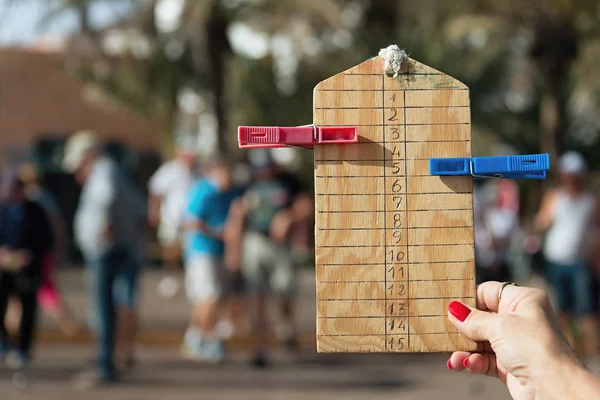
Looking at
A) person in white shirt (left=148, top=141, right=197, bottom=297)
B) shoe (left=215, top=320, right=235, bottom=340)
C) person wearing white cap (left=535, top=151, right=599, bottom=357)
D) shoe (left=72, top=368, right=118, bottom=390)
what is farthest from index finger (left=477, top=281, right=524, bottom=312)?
person in white shirt (left=148, top=141, right=197, bottom=297)

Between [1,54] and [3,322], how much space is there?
588 inches

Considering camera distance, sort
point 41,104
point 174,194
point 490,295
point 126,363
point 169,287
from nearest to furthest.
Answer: point 490,295
point 126,363
point 174,194
point 169,287
point 41,104

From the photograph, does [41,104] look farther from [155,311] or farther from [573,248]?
[573,248]

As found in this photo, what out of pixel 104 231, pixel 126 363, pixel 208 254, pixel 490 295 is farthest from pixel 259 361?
pixel 490 295

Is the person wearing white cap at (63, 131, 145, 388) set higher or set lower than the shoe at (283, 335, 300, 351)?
higher

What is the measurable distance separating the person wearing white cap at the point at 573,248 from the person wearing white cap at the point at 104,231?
3845 millimetres

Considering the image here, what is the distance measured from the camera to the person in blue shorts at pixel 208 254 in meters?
7.76

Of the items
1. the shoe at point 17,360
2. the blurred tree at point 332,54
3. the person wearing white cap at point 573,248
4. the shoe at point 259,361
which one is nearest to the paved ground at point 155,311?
the shoe at point 259,361

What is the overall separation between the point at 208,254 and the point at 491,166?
19.6 ft

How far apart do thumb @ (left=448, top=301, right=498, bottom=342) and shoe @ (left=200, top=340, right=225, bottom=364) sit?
6.17 m

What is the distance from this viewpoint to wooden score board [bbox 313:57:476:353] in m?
1.96

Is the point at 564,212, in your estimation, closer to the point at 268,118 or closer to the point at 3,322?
the point at 3,322

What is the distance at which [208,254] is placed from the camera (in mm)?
7797

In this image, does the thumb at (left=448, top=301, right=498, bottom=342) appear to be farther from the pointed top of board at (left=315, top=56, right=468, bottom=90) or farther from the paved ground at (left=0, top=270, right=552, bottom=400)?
the paved ground at (left=0, top=270, right=552, bottom=400)
